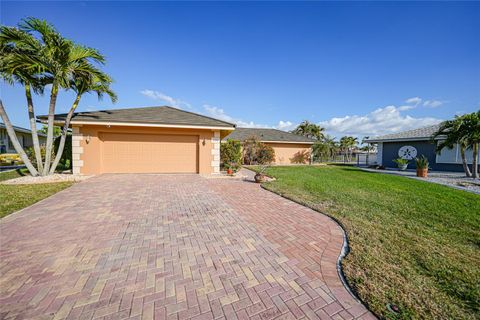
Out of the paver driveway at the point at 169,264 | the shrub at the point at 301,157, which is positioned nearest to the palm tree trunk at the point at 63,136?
the paver driveway at the point at 169,264

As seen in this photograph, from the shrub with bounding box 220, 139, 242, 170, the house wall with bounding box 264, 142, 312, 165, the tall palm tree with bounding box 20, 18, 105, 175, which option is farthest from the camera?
the house wall with bounding box 264, 142, 312, 165

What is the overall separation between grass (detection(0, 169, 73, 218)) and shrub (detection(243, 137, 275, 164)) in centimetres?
1357

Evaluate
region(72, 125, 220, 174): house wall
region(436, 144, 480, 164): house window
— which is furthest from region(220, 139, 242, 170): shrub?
region(436, 144, 480, 164): house window

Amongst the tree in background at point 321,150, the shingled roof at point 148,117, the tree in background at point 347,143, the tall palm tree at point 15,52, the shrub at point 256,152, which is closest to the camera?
the tall palm tree at point 15,52

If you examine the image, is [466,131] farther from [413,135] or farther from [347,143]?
[347,143]

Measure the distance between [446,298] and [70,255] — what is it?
4886mm

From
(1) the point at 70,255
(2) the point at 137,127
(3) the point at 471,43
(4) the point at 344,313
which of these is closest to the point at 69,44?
(2) the point at 137,127

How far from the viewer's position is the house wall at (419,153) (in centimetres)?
1453

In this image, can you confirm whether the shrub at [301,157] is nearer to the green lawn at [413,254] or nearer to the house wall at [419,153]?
the house wall at [419,153]

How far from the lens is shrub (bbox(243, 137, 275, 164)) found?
18.0 metres

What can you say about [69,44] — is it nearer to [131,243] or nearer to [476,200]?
[131,243]

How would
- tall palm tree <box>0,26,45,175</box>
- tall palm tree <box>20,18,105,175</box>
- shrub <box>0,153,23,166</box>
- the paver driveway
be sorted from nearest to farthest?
the paver driveway, tall palm tree <box>0,26,45,175</box>, tall palm tree <box>20,18,105,175</box>, shrub <box>0,153,23,166</box>

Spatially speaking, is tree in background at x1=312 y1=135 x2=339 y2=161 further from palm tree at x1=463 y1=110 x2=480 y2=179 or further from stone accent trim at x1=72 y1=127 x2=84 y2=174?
stone accent trim at x1=72 y1=127 x2=84 y2=174

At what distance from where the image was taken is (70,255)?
2678 millimetres
